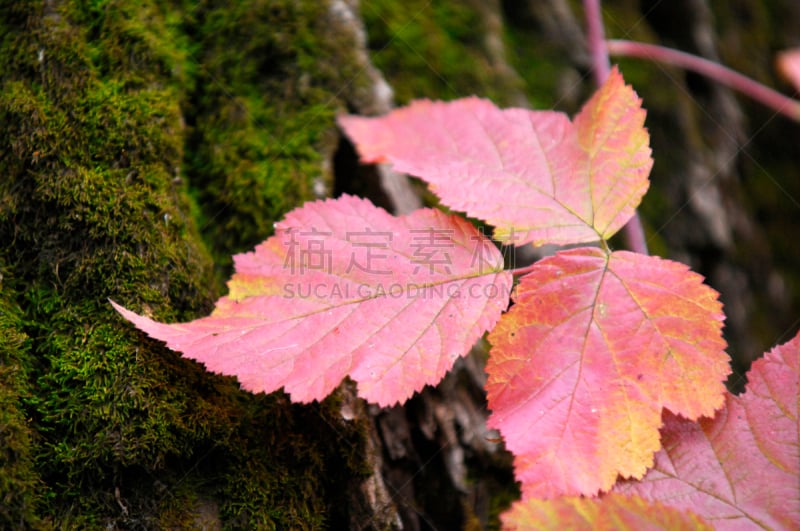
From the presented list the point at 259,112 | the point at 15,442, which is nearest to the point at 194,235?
the point at 259,112

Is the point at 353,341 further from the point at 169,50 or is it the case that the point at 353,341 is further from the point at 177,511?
the point at 169,50

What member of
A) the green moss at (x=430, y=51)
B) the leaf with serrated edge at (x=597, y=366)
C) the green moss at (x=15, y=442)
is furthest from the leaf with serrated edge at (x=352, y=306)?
the green moss at (x=430, y=51)

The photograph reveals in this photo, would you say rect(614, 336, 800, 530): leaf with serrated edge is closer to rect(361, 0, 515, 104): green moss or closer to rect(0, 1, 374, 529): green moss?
rect(0, 1, 374, 529): green moss

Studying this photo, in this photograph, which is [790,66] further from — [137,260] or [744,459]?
→ [137,260]

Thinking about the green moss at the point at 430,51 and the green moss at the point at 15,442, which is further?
the green moss at the point at 430,51

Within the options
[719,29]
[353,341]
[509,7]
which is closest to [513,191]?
[353,341]

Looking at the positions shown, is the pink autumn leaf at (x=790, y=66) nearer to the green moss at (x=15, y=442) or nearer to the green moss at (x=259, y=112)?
the green moss at (x=259, y=112)
